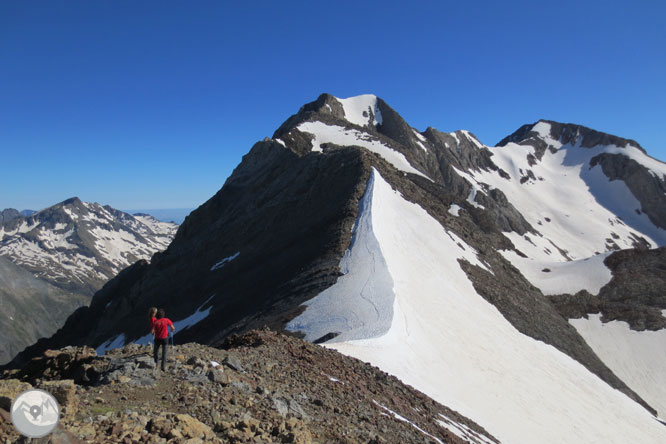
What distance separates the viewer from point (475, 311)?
33.6 metres

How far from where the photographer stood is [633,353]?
50406mm

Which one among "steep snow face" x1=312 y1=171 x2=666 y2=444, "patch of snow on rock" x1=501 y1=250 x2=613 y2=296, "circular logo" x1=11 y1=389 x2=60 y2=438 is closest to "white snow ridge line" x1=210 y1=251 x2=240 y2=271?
"steep snow face" x1=312 y1=171 x2=666 y2=444

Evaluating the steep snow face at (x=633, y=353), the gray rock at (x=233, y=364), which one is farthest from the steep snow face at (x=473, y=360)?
the steep snow face at (x=633, y=353)

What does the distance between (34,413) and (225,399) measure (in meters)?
4.78

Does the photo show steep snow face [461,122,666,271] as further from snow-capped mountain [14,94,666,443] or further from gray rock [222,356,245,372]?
gray rock [222,356,245,372]

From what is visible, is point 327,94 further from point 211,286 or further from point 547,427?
point 547,427

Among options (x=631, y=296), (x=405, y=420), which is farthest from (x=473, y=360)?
(x=631, y=296)

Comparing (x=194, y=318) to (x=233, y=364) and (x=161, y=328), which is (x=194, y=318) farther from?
(x=161, y=328)

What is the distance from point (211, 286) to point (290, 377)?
34903 mm

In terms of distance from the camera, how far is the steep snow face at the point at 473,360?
20.7 meters

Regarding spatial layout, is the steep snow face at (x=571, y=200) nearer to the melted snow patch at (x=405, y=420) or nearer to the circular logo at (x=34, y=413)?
A: the melted snow patch at (x=405, y=420)

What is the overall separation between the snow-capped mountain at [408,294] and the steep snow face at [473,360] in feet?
0.43

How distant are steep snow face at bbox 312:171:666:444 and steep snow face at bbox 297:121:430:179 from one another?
3948 centimetres

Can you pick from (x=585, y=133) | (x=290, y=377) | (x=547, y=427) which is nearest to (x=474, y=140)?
(x=585, y=133)
